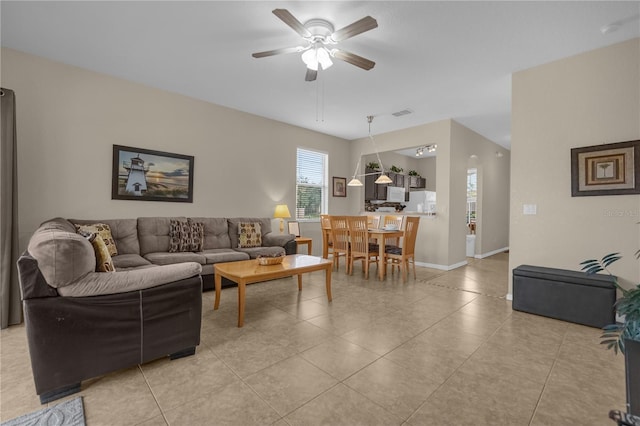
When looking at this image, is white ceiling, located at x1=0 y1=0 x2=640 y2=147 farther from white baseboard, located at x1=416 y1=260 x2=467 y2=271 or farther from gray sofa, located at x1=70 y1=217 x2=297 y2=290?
white baseboard, located at x1=416 y1=260 x2=467 y2=271

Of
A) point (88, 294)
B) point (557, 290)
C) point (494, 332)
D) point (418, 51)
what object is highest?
point (418, 51)

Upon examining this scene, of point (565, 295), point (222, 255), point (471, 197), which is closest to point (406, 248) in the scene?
point (565, 295)

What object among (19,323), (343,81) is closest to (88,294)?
(19,323)

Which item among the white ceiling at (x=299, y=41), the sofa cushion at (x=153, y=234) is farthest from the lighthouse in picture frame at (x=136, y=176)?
the white ceiling at (x=299, y=41)

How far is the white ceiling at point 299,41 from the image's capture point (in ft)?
7.93

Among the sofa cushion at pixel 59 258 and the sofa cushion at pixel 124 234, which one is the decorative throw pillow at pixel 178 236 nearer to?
the sofa cushion at pixel 124 234

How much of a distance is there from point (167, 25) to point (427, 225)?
202 inches

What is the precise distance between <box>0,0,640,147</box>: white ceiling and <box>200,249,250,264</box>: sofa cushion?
235 cm

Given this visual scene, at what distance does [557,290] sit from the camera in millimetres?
2881

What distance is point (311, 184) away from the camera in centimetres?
630

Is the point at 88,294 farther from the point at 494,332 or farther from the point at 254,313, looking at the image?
the point at 494,332

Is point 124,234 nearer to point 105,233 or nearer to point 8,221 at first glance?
point 105,233

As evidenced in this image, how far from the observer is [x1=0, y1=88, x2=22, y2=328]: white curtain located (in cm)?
264

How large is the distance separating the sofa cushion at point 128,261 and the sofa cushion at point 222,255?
0.69 m
